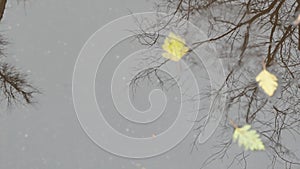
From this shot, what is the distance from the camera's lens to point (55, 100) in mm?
1385

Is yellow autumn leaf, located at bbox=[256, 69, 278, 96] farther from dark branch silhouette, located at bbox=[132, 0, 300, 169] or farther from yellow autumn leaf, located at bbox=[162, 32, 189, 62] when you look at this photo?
yellow autumn leaf, located at bbox=[162, 32, 189, 62]

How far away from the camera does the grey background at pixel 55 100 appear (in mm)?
1367

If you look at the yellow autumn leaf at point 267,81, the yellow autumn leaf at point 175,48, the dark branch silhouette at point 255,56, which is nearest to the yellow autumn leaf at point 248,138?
the dark branch silhouette at point 255,56

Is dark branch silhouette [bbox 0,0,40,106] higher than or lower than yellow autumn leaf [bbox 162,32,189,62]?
lower

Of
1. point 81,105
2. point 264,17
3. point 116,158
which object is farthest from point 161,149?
point 264,17

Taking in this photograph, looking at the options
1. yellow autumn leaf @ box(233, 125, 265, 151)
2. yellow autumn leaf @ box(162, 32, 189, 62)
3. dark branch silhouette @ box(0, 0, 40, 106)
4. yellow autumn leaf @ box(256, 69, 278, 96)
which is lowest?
yellow autumn leaf @ box(233, 125, 265, 151)

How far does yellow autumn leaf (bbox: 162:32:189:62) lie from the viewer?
1354mm

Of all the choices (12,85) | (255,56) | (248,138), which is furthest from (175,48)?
(12,85)

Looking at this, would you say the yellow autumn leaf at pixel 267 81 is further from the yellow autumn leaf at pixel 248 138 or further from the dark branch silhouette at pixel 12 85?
the dark branch silhouette at pixel 12 85

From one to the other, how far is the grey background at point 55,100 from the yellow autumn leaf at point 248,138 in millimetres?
34

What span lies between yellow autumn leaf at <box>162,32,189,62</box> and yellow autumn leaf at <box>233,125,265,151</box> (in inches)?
11.4

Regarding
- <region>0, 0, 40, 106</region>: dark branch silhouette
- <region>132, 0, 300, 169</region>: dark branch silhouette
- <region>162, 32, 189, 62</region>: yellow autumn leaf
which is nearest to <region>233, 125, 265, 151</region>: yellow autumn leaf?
<region>132, 0, 300, 169</region>: dark branch silhouette

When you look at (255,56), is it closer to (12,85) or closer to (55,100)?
(55,100)

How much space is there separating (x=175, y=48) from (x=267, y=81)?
31 cm
